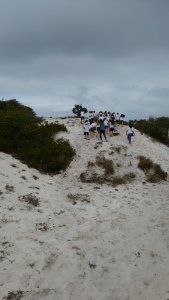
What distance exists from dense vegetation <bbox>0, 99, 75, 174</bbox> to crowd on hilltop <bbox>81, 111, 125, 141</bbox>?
2.04m

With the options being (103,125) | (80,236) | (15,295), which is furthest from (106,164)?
(15,295)

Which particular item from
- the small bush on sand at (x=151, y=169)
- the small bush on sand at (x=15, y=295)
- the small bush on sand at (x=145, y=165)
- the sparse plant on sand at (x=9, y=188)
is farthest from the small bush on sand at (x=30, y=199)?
the small bush on sand at (x=145, y=165)

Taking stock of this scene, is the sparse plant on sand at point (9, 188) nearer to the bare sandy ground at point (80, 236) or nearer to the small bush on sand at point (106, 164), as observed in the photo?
the bare sandy ground at point (80, 236)

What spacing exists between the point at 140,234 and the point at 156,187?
692cm

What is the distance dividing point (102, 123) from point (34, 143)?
4.93 m

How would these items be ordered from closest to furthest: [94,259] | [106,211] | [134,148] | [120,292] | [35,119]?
[120,292], [94,259], [106,211], [134,148], [35,119]

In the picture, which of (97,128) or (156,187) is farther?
(97,128)

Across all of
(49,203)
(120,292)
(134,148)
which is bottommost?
(120,292)

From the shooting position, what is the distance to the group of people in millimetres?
29367

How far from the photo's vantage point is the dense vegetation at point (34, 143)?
2630cm

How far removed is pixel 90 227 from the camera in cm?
1819

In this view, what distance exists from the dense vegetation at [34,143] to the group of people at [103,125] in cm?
203

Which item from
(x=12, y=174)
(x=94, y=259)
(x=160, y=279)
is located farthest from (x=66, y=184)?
(x=160, y=279)

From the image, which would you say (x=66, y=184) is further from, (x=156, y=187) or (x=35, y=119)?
(x=35, y=119)
